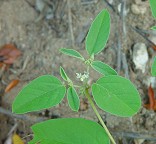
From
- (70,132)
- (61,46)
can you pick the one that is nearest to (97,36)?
(70,132)

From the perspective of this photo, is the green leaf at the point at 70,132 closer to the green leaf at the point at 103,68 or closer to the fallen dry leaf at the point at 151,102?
the green leaf at the point at 103,68

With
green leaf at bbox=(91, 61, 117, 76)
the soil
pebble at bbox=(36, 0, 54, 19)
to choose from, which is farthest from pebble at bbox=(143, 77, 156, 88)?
pebble at bbox=(36, 0, 54, 19)

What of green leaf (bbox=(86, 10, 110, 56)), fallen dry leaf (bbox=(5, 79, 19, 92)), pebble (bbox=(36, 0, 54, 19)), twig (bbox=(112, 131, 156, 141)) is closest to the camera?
green leaf (bbox=(86, 10, 110, 56))

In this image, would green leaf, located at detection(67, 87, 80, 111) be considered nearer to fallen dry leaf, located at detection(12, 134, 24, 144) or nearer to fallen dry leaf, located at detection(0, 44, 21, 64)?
fallen dry leaf, located at detection(12, 134, 24, 144)

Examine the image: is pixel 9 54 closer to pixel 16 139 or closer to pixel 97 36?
Result: pixel 16 139

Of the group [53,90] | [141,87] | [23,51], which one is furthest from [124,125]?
[23,51]
